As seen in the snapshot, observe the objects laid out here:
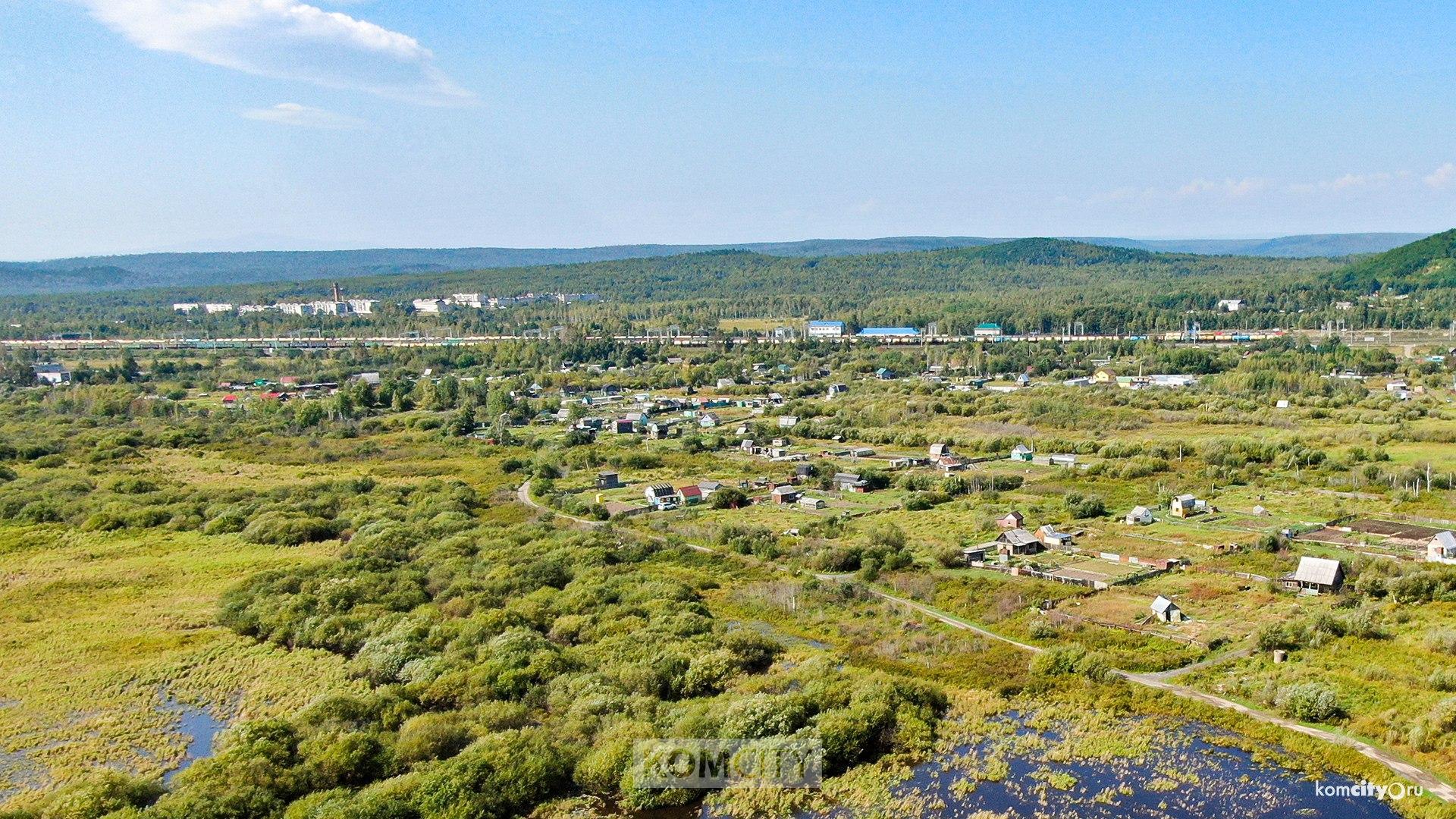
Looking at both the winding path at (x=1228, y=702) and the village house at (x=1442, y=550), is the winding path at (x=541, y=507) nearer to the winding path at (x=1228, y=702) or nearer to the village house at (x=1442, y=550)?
the winding path at (x=1228, y=702)

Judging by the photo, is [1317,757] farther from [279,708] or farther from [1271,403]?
[1271,403]

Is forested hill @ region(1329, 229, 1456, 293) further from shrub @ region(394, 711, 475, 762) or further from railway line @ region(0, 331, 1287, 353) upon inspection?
shrub @ region(394, 711, 475, 762)

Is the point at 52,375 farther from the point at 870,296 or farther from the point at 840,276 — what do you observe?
the point at 840,276

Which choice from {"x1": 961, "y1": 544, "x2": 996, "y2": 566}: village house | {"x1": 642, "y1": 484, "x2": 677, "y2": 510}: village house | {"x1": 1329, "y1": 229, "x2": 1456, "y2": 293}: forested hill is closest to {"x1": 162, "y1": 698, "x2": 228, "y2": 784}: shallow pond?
{"x1": 961, "y1": 544, "x2": 996, "y2": 566}: village house

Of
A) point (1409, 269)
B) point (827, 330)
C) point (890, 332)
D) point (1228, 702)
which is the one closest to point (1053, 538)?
point (1228, 702)

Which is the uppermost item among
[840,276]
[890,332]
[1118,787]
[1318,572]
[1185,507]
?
[840,276]

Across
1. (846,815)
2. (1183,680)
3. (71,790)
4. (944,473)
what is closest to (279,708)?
(71,790)

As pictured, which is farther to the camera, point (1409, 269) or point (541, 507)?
point (1409, 269)
